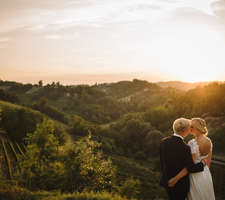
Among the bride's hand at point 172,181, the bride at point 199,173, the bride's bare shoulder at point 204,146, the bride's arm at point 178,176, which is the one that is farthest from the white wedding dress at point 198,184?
the bride's hand at point 172,181

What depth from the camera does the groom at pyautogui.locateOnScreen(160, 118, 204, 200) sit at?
570cm

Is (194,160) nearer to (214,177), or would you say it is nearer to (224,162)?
(214,177)

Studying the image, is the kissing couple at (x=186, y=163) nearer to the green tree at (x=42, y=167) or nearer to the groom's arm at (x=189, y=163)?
the groom's arm at (x=189, y=163)

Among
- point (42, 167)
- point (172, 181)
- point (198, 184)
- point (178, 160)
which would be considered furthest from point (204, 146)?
point (42, 167)

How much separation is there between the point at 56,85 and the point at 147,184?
137 meters

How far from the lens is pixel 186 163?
572 cm

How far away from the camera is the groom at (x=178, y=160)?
5.70 m

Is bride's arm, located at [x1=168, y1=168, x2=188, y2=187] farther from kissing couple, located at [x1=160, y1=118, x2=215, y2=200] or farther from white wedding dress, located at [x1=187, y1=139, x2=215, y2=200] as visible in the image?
white wedding dress, located at [x1=187, y1=139, x2=215, y2=200]

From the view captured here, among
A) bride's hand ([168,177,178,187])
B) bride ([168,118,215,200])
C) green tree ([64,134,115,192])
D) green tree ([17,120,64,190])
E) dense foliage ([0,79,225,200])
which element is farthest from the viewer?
dense foliage ([0,79,225,200])

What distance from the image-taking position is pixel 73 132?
97.1m

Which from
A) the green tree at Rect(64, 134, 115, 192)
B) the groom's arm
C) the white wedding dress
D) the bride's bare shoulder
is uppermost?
the bride's bare shoulder

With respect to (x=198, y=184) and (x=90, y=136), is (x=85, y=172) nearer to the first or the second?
(x=90, y=136)

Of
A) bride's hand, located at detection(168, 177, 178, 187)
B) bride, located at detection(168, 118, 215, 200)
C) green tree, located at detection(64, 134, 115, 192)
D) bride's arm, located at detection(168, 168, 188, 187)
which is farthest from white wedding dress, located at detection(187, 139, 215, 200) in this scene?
green tree, located at detection(64, 134, 115, 192)

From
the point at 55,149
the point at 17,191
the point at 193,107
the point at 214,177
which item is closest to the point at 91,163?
the point at 55,149
